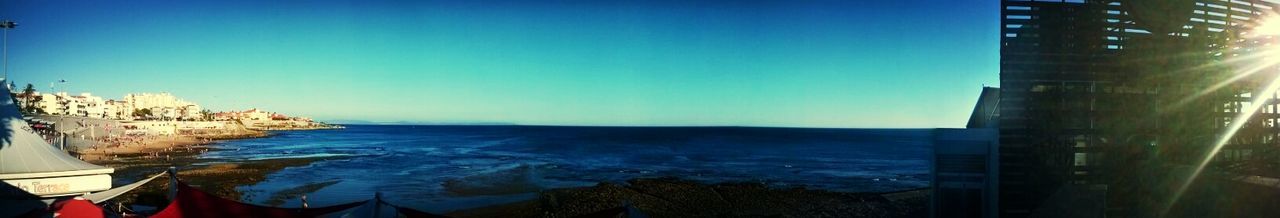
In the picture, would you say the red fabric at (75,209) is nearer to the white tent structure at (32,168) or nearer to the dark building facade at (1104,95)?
the white tent structure at (32,168)

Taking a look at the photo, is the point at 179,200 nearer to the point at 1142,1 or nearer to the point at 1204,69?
the point at 1142,1

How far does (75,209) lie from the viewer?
768 cm

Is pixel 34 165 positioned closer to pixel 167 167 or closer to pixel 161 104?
pixel 167 167

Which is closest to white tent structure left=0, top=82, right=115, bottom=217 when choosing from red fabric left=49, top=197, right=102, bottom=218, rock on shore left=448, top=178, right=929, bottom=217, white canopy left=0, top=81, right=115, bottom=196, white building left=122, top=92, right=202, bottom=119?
white canopy left=0, top=81, right=115, bottom=196

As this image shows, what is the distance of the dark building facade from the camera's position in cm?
787

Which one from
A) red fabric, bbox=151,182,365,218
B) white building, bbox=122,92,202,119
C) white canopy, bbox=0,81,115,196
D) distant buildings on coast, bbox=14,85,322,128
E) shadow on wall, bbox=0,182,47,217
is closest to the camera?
red fabric, bbox=151,182,365,218

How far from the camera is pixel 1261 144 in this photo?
8602 mm

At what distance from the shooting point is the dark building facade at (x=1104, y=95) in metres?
7.87

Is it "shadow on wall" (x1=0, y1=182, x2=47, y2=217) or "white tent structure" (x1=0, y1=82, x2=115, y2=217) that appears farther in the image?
"white tent structure" (x1=0, y1=82, x2=115, y2=217)

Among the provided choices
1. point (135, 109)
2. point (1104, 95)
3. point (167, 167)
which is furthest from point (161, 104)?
point (1104, 95)

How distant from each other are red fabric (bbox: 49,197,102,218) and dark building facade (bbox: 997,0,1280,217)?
10963mm

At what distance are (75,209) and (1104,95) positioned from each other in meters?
12.3

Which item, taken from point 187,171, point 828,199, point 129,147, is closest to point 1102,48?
point 828,199

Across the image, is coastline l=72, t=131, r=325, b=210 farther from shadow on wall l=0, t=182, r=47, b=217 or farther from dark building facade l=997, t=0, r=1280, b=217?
Result: dark building facade l=997, t=0, r=1280, b=217
